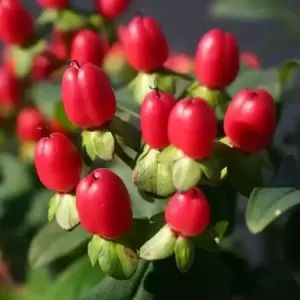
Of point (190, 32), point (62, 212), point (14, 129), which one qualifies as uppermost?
point (62, 212)

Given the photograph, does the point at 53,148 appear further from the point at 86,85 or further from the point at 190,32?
the point at 190,32

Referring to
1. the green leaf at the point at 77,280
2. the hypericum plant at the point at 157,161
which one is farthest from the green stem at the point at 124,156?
the green leaf at the point at 77,280

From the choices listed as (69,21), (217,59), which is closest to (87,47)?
(69,21)

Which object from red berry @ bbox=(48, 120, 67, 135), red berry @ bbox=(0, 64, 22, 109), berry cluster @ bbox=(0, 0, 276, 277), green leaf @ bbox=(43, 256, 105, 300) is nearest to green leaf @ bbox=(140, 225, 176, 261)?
berry cluster @ bbox=(0, 0, 276, 277)

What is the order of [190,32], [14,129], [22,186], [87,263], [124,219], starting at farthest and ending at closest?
[190,32] < [14,129] < [22,186] < [87,263] < [124,219]

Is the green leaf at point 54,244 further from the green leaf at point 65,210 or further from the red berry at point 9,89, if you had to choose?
the red berry at point 9,89

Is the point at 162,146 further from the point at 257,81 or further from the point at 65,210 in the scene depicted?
the point at 257,81

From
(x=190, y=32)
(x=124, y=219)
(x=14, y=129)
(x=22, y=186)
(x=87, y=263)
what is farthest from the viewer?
(x=190, y=32)

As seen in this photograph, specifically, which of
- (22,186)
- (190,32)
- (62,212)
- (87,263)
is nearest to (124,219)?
(62,212)
